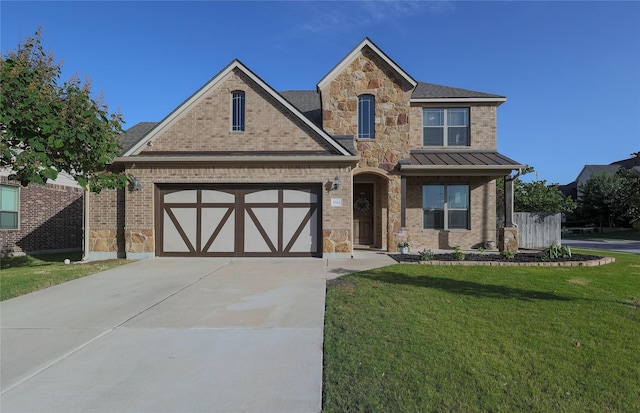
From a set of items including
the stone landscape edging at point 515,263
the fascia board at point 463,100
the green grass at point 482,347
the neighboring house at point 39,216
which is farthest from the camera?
the fascia board at point 463,100

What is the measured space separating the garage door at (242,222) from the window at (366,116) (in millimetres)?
3489

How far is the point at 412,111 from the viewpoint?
1495 centimetres

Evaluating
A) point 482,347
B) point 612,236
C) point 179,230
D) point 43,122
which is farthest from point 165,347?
point 612,236

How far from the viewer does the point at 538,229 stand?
16312 mm

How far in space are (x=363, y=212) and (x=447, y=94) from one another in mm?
6169

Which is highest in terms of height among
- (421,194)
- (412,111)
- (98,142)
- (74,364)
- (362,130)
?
(412,111)

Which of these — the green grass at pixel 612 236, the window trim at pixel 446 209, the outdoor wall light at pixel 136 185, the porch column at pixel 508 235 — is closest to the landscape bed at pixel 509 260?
the porch column at pixel 508 235

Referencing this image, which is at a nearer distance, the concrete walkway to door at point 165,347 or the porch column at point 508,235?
the concrete walkway to door at point 165,347

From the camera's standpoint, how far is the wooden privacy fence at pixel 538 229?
53.1ft

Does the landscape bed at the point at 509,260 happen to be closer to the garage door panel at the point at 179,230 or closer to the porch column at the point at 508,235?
the porch column at the point at 508,235

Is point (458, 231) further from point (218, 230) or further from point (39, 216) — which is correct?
point (39, 216)

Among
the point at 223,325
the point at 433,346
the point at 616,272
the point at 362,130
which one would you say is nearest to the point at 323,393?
the point at 433,346

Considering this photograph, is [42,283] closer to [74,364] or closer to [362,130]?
[74,364]

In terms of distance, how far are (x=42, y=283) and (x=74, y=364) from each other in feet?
17.6
